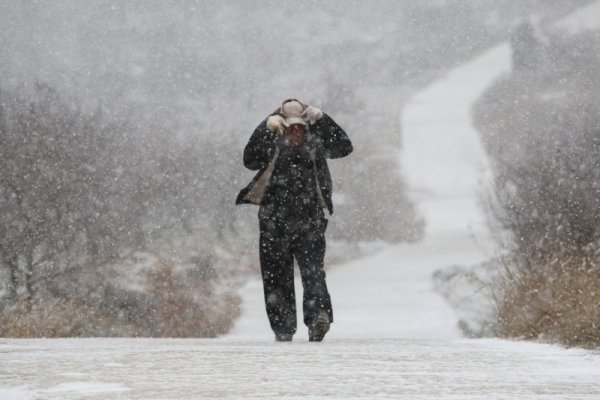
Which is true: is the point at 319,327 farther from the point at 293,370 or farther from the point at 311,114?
the point at 293,370

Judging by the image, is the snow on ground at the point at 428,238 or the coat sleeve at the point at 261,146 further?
the snow on ground at the point at 428,238

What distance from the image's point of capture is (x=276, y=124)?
6.48m

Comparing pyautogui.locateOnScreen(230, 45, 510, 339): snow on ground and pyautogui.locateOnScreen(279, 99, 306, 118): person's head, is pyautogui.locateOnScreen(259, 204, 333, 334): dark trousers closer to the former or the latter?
pyautogui.locateOnScreen(279, 99, 306, 118): person's head

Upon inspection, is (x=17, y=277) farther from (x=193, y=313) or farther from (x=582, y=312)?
(x=582, y=312)

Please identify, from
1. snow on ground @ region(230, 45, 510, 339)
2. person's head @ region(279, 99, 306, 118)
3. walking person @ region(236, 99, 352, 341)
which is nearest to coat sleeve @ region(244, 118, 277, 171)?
walking person @ region(236, 99, 352, 341)

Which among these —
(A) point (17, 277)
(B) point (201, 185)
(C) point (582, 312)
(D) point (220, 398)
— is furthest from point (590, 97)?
(D) point (220, 398)

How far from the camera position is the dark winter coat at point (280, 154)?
21.6 ft

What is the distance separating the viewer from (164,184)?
84.2ft

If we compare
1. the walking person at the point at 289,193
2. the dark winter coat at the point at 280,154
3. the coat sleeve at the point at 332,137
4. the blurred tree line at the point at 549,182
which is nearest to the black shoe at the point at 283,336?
the walking person at the point at 289,193

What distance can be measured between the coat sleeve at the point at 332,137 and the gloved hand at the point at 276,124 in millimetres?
256

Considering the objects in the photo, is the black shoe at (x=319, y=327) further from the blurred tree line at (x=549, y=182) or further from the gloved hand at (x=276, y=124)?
the blurred tree line at (x=549, y=182)

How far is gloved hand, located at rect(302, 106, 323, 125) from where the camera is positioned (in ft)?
21.5

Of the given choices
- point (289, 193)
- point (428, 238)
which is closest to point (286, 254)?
point (289, 193)

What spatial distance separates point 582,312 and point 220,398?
3.49 m
